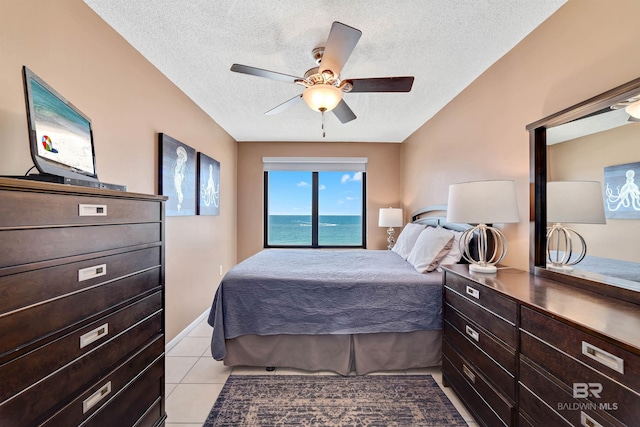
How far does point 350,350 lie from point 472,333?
3.05 feet

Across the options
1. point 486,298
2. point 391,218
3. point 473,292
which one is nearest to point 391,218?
point 391,218

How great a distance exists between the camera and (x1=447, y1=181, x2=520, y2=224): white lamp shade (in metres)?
1.76

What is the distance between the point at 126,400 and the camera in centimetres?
120

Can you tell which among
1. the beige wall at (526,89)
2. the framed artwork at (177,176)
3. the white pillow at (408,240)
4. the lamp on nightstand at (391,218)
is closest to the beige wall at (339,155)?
the lamp on nightstand at (391,218)

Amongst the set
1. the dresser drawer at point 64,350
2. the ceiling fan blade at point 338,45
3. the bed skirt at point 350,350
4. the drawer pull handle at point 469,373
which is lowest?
the bed skirt at point 350,350

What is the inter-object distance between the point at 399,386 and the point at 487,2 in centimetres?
259

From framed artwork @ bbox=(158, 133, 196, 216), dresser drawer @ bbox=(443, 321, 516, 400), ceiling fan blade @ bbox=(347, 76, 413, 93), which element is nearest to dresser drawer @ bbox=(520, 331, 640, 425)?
dresser drawer @ bbox=(443, 321, 516, 400)

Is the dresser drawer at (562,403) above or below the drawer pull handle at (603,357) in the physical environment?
below

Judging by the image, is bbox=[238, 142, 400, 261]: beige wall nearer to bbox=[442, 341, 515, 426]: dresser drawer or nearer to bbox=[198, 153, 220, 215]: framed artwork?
bbox=[198, 153, 220, 215]: framed artwork

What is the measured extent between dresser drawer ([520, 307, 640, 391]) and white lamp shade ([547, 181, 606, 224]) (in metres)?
0.67

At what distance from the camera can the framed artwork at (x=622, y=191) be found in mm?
1155

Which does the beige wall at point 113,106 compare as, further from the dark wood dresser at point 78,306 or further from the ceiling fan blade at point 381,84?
the ceiling fan blade at point 381,84

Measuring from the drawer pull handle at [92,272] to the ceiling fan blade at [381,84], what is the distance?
1794 millimetres

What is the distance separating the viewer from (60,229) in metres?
0.91
